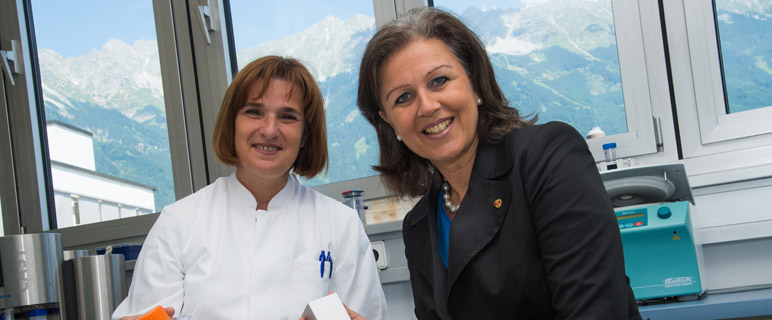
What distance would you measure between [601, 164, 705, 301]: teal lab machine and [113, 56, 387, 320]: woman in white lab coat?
0.73 metres

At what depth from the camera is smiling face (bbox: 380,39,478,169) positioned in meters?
1.28

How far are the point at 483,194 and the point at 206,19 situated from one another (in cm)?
202

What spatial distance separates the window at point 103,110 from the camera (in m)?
2.99

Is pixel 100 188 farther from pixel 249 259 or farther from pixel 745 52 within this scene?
pixel 745 52

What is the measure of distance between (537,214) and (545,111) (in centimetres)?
139

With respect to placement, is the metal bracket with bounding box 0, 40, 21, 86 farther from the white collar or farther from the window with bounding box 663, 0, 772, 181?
the window with bounding box 663, 0, 772, 181

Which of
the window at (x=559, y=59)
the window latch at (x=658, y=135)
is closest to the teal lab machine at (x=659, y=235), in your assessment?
the window latch at (x=658, y=135)

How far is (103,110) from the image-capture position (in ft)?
10.2

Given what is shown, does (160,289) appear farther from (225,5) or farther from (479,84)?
(225,5)

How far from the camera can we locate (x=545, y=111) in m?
→ 2.44

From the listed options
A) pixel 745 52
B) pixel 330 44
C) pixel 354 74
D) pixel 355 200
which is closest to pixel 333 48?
pixel 330 44

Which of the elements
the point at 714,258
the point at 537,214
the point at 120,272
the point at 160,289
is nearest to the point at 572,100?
the point at 714,258

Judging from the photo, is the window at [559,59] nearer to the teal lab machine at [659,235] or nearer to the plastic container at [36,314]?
the teal lab machine at [659,235]

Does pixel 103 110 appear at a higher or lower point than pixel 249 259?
higher
